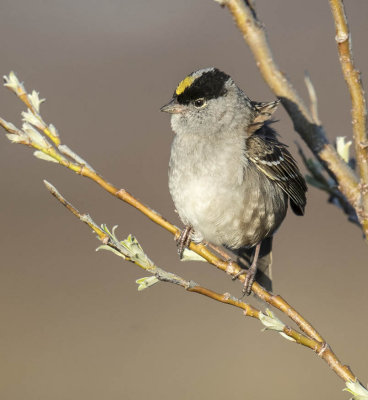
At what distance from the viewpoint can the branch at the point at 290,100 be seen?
3.20 m

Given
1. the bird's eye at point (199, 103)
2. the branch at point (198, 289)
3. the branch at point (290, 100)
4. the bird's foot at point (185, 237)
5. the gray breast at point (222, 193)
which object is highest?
the bird's eye at point (199, 103)

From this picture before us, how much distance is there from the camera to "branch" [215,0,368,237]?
3.20 m

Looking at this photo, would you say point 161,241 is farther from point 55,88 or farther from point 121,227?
point 55,88

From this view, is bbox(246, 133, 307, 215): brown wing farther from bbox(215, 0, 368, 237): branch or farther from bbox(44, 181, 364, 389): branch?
bbox(44, 181, 364, 389): branch

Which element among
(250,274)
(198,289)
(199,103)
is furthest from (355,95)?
(199,103)

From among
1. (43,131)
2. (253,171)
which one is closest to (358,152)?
(43,131)

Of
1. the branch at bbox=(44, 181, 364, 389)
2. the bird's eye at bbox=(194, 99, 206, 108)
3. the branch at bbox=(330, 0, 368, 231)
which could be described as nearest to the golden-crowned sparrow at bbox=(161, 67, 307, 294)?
the bird's eye at bbox=(194, 99, 206, 108)

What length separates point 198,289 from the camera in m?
2.43

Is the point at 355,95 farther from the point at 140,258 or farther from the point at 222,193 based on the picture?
the point at 222,193

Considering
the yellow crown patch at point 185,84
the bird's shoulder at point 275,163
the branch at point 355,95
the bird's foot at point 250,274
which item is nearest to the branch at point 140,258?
the branch at point 355,95

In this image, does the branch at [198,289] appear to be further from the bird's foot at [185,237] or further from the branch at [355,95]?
the bird's foot at [185,237]

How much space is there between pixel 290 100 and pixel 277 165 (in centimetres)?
106

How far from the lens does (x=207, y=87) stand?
457 centimetres

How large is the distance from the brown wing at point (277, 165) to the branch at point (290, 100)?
902mm
